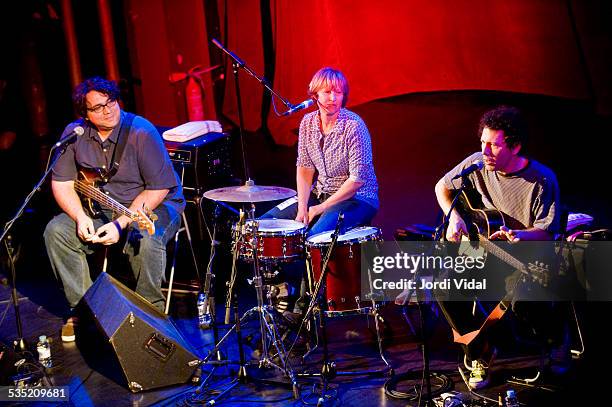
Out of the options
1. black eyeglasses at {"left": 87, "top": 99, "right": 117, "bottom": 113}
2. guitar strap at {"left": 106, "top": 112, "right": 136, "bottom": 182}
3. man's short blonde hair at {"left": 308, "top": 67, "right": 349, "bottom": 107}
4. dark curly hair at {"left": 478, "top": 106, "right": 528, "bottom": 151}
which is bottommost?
guitar strap at {"left": 106, "top": 112, "right": 136, "bottom": 182}

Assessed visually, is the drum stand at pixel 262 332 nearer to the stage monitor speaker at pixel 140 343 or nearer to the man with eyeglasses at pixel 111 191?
the stage monitor speaker at pixel 140 343

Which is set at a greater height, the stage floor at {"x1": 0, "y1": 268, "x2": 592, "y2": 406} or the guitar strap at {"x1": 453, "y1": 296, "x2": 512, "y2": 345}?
the guitar strap at {"x1": 453, "y1": 296, "x2": 512, "y2": 345}

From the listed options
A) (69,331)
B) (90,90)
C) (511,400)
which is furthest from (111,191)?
(511,400)

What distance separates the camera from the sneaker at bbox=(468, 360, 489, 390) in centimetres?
413

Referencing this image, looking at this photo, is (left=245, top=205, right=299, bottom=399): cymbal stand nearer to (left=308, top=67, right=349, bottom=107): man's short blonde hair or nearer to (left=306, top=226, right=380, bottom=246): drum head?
(left=306, top=226, right=380, bottom=246): drum head

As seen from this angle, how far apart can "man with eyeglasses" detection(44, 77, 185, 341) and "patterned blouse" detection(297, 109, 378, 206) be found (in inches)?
41.5

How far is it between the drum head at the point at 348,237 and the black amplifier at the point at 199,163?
160 cm

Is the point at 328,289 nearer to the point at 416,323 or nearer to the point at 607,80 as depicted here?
the point at 416,323

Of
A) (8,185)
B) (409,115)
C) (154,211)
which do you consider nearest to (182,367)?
(154,211)

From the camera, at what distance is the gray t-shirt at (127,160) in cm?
539

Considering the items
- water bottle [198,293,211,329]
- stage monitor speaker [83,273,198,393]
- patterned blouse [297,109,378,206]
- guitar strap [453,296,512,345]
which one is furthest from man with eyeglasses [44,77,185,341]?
guitar strap [453,296,512,345]

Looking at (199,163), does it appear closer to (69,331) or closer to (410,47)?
(69,331)

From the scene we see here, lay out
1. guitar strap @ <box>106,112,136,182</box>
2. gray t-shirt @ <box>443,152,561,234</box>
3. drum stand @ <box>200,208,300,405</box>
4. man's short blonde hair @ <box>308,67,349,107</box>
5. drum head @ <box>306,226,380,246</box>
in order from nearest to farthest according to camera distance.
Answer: gray t-shirt @ <box>443,152,561,234</box> < drum stand @ <box>200,208,300,405</box> < drum head @ <box>306,226,380,246</box> < man's short blonde hair @ <box>308,67,349,107</box> < guitar strap @ <box>106,112,136,182</box>

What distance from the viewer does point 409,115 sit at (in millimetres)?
7125
